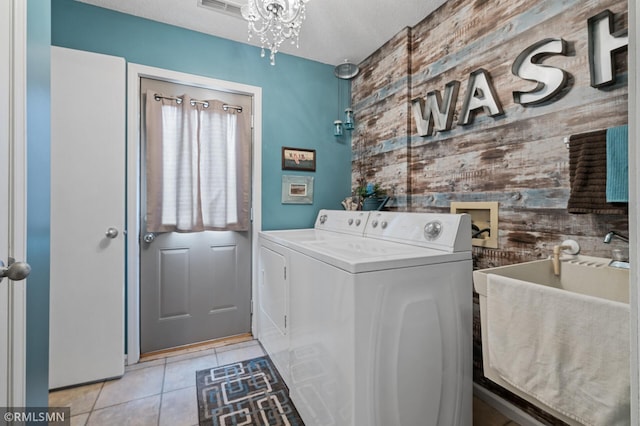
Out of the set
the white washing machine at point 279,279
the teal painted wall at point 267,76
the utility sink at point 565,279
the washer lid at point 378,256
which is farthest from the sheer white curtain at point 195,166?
the utility sink at point 565,279

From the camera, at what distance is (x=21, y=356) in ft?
2.89

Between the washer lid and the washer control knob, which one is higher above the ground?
the washer control knob

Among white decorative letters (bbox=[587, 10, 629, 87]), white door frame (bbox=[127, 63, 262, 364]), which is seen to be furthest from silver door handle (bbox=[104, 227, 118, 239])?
white decorative letters (bbox=[587, 10, 629, 87])

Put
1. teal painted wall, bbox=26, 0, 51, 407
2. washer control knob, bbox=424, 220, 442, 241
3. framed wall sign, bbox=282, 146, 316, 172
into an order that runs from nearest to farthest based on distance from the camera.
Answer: teal painted wall, bbox=26, 0, 51, 407 → washer control knob, bbox=424, 220, 442, 241 → framed wall sign, bbox=282, 146, 316, 172

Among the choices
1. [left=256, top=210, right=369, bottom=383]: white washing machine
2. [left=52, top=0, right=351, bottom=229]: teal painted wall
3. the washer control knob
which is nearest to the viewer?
the washer control knob

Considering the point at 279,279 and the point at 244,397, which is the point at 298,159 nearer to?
the point at 279,279

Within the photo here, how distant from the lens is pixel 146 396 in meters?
1.71

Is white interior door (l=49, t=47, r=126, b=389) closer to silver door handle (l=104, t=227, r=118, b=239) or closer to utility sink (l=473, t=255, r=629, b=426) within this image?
silver door handle (l=104, t=227, r=118, b=239)

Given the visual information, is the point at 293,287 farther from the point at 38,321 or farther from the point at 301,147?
the point at 301,147

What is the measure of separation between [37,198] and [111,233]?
90 cm

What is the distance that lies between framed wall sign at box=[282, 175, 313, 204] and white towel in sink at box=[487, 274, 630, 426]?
1.82 meters

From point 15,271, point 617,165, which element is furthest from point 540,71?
point 15,271

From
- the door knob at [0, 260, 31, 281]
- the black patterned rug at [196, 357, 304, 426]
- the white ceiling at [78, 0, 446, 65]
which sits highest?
the white ceiling at [78, 0, 446, 65]

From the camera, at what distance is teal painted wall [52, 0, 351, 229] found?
6.46 ft
